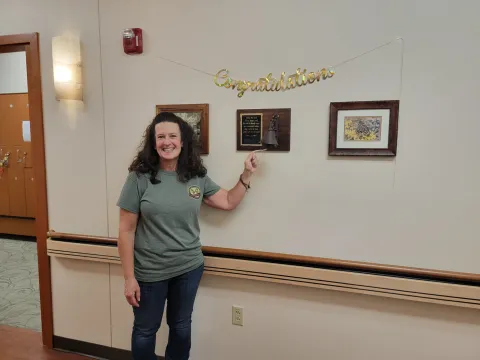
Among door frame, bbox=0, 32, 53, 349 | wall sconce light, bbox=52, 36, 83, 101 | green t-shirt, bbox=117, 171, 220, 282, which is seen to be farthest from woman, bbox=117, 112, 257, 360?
door frame, bbox=0, 32, 53, 349

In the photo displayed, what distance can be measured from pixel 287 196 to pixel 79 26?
149 cm

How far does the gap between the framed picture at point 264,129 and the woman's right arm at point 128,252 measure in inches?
24.6

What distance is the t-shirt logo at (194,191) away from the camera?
1634 mm

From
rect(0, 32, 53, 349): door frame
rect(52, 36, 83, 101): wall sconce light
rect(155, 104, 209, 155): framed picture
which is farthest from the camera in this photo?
rect(0, 32, 53, 349): door frame

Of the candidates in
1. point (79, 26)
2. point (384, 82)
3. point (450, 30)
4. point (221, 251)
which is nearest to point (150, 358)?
point (221, 251)

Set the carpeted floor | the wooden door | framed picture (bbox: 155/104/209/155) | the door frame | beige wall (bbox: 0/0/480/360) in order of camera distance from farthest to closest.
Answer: the wooden door → the carpeted floor → the door frame → framed picture (bbox: 155/104/209/155) → beige wall (bbox: 0/0/480/360)

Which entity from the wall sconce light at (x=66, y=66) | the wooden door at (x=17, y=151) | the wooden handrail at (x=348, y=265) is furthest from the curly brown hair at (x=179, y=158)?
the wooden door at (x=17, y=151)

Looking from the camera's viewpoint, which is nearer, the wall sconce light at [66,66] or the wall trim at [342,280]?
the wall trim at [342,280]

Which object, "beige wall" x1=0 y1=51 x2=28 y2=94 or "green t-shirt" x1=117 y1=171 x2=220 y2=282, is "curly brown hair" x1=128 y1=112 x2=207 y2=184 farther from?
"beige wall" x1=0 y1=51 x2=28 y2=94

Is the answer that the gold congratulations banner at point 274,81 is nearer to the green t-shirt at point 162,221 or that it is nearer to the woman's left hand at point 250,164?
the woman's left hand at point 250,164

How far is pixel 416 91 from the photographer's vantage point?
1.48m

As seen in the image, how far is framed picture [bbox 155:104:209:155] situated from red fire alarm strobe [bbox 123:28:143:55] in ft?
1.20

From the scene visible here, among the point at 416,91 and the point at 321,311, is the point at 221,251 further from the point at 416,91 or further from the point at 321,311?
the point at 416,91

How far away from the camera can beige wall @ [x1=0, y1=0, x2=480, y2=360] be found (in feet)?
4.84
